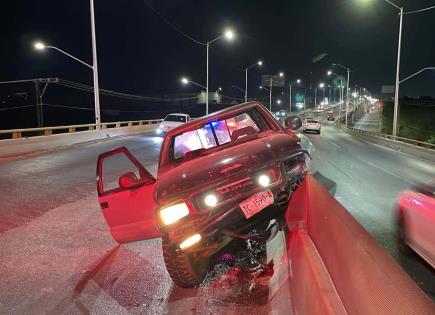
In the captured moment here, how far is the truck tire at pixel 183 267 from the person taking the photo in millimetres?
4320

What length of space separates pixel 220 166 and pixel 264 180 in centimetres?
45

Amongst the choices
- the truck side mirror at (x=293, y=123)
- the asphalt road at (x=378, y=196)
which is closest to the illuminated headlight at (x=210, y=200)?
the asphalt road at (x=378, y=196)

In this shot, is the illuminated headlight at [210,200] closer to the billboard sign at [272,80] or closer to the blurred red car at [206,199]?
the blurred red car at [206,199]

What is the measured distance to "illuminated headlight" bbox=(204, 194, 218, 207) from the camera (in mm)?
4000

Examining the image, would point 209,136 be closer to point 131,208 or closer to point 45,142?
point 131,208

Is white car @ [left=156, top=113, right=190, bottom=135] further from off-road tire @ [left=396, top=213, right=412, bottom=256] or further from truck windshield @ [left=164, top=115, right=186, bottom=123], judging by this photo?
off-road tire @ [left=396, top=213, right=412, bottom=256]

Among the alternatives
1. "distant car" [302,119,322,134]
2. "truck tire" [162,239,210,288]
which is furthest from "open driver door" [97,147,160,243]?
"distant car" [302,119,322,134]

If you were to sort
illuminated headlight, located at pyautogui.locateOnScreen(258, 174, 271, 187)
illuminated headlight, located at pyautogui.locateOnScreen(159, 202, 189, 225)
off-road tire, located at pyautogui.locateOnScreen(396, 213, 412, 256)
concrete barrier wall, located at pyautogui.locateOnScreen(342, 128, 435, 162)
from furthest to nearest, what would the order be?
concrete barrier wall, located at pyautogui.locateOnScreen(342, 128, 435, 162), off-road tire, located at pyautogui.locateOnScreen(396, 213, 412, 256), illuminated headlight, located at pyautogui.locateOnScreen(258, 174, 271, 187), illuminated headlight, located at pyautogui.locateOnScreen(159, 202, 189, 225)

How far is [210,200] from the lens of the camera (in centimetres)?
401

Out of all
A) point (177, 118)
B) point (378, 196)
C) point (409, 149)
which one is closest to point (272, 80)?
point (177, 118)

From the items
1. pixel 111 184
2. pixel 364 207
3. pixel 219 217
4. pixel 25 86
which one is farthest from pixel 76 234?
pixel 25 86

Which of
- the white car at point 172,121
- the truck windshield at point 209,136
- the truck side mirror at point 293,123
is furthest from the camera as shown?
the white car at point 172,121

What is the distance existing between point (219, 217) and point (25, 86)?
311ft

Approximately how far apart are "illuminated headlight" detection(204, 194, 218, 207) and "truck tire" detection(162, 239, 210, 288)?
56cm
